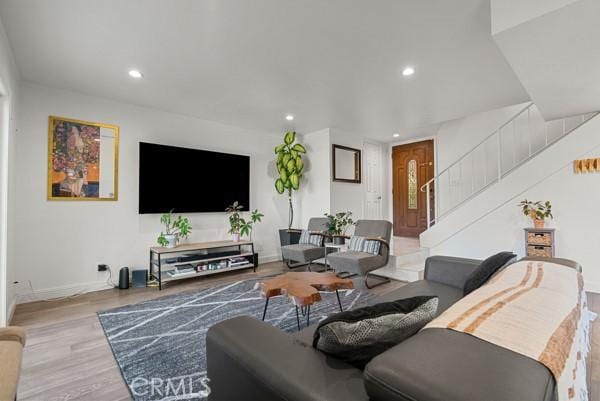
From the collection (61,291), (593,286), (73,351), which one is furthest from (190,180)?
(593,286)

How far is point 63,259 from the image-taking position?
3.34m

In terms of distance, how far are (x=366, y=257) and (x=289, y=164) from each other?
2.30 metres

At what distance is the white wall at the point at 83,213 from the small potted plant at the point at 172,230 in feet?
0.49

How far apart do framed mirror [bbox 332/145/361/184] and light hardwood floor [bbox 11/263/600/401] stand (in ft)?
8.54

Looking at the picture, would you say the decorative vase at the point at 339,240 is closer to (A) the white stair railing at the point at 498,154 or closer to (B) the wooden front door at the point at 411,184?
(A) the white stair railing at the point at 498,154

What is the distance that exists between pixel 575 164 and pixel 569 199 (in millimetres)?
440

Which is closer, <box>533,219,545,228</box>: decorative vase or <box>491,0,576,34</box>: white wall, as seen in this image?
<box>491,0,576,34</box>: white wall

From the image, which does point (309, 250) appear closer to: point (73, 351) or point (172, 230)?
point (172, 230)

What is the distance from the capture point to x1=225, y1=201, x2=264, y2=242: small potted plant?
14.7ft

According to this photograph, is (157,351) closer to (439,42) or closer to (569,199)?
(439,42)

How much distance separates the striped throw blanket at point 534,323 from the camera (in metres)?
0.67

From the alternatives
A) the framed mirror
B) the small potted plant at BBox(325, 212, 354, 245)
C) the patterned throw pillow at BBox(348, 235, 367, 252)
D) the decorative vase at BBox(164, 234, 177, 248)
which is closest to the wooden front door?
the framed mirror

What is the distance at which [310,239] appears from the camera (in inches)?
180

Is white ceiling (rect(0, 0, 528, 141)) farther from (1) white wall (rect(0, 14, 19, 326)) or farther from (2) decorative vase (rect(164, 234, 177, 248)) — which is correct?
(2) decorative vase (rect(164, 234, 177, 248))
